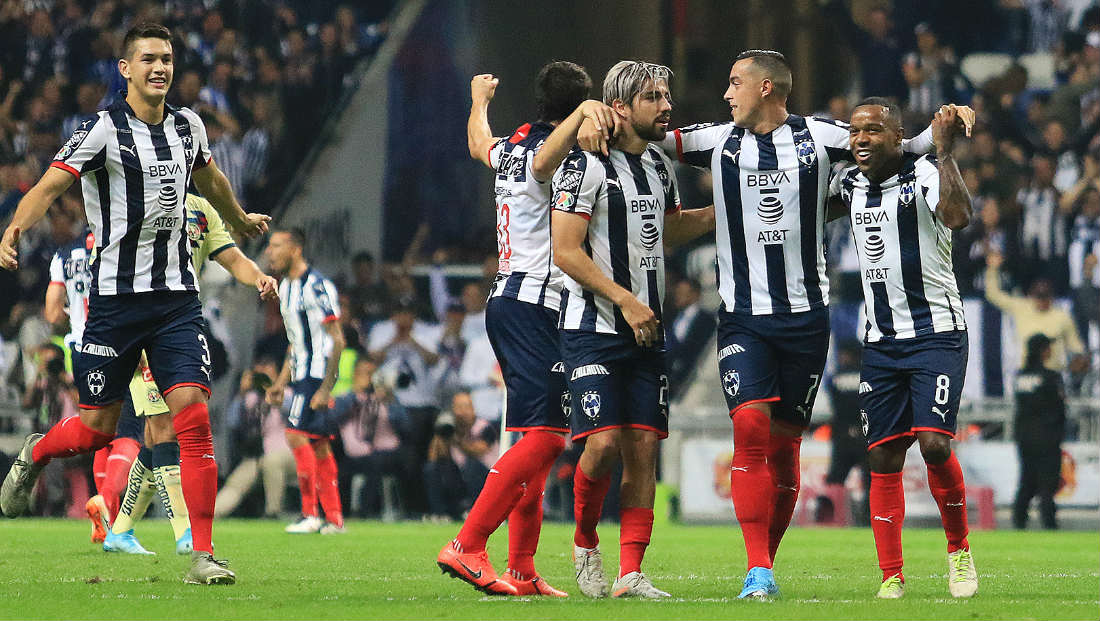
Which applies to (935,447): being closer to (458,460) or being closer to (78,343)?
(78,343)

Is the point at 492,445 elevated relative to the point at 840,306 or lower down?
lower down

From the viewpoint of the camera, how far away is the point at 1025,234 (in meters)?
15.3

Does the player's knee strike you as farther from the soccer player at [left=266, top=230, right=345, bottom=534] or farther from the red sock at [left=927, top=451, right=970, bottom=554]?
the soccer player at [left=266, top=230, right=345, bottom=534]

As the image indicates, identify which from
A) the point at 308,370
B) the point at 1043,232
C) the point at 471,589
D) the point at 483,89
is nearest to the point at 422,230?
the point at 308,370

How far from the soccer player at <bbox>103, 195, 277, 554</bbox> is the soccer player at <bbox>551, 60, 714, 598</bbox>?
2505mm

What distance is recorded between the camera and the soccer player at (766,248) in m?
6.32

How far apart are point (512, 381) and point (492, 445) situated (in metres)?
8.64

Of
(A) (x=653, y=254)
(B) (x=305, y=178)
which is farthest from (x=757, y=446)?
(B) (x=305, y=178)

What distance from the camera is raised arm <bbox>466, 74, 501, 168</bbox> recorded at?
6.93 metres

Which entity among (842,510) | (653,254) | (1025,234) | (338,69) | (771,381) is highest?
(338,69)

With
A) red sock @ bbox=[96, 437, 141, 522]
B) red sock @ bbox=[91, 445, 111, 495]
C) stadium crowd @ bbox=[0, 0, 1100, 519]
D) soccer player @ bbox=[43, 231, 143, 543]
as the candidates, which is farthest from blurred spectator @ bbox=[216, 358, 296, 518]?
red sock @ bbox=[96, 437, 141, 522]

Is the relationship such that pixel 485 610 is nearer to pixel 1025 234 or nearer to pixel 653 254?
pixel 653 254

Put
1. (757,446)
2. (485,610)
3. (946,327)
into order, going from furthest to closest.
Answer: (946,327)
(757,446)
(485,610)

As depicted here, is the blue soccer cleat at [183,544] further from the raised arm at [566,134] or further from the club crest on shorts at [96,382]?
the raised arm at [566,134]
